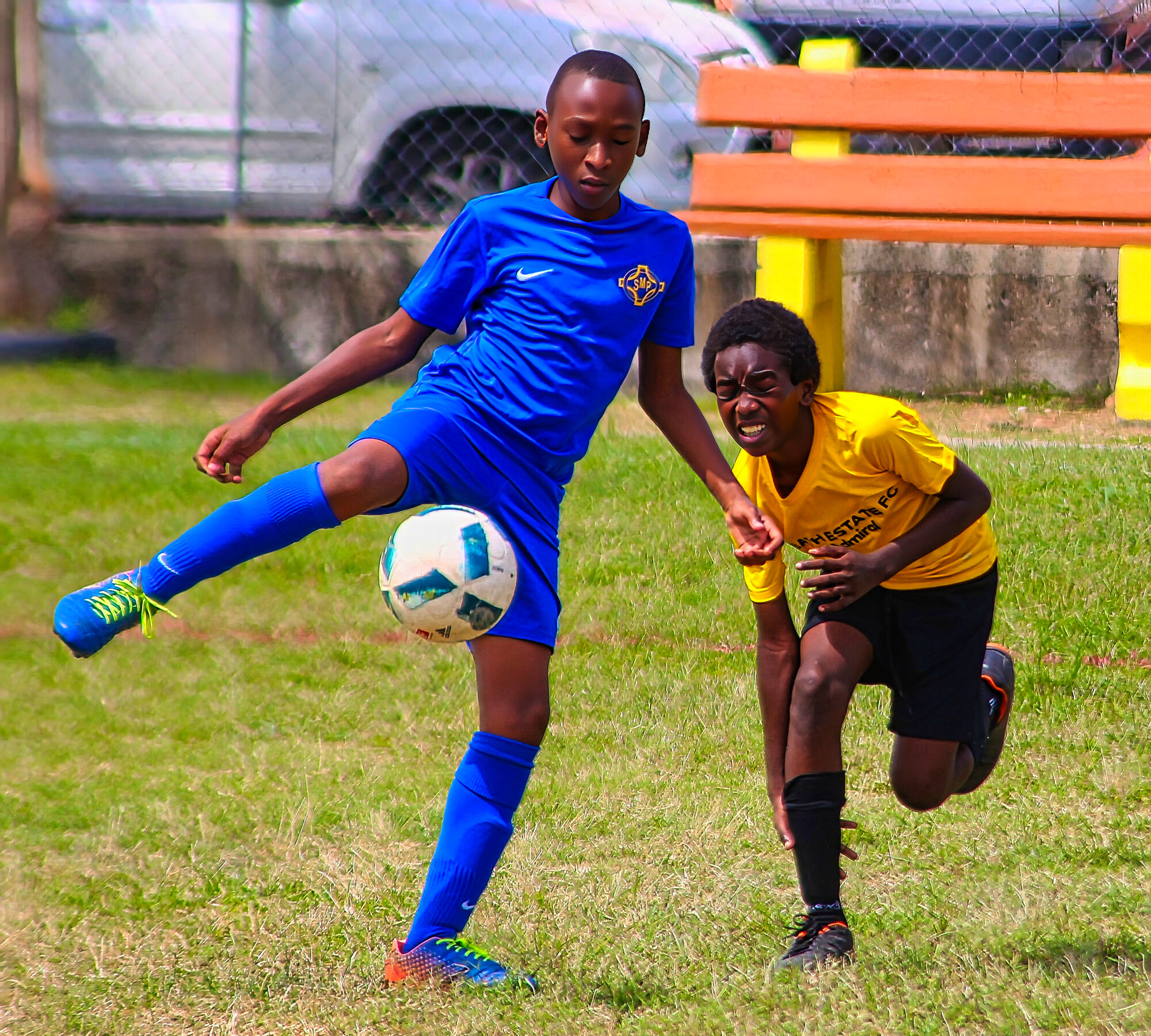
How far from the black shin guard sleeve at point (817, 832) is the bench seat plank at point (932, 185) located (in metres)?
4.52

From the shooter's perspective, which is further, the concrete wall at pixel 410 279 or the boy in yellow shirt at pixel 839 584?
the concrete wall at pixel 410 279

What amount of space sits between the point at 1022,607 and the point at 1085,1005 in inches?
115

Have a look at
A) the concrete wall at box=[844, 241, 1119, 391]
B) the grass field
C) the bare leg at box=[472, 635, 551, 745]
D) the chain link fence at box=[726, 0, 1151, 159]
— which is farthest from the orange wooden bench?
the bare leg at box=[472, 635, 551, 745]

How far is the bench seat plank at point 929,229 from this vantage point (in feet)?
23.4

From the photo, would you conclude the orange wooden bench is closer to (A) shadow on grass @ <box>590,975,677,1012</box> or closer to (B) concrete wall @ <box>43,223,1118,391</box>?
(B) concrete wall @ <box>43,223,1118,391</box>

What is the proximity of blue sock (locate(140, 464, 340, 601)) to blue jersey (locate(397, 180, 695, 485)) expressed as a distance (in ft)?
1.25

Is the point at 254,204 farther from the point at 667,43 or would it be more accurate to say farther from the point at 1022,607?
the point at 1022,607

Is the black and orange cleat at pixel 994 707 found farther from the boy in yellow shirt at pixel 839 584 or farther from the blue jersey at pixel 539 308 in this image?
the blue jersey at pixel 539 308

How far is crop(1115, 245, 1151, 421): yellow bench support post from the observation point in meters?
6.99

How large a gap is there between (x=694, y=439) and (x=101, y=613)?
139cm

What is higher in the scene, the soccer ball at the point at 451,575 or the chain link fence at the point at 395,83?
the chain link fence at the point at 395,83

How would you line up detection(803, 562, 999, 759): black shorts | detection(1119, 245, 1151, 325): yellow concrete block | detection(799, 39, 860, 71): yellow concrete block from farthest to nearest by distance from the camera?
detection(799, 39, 860, 71): yellow concrete block, detection(1119, 245, 1151, 325): yellow concrete block, detection(803, 562, 999, 759): black shorts

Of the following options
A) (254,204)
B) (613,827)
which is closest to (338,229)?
(254,204)

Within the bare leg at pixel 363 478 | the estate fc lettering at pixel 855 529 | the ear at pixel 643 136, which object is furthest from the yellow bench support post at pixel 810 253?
the bare leg at pixel 363 478
